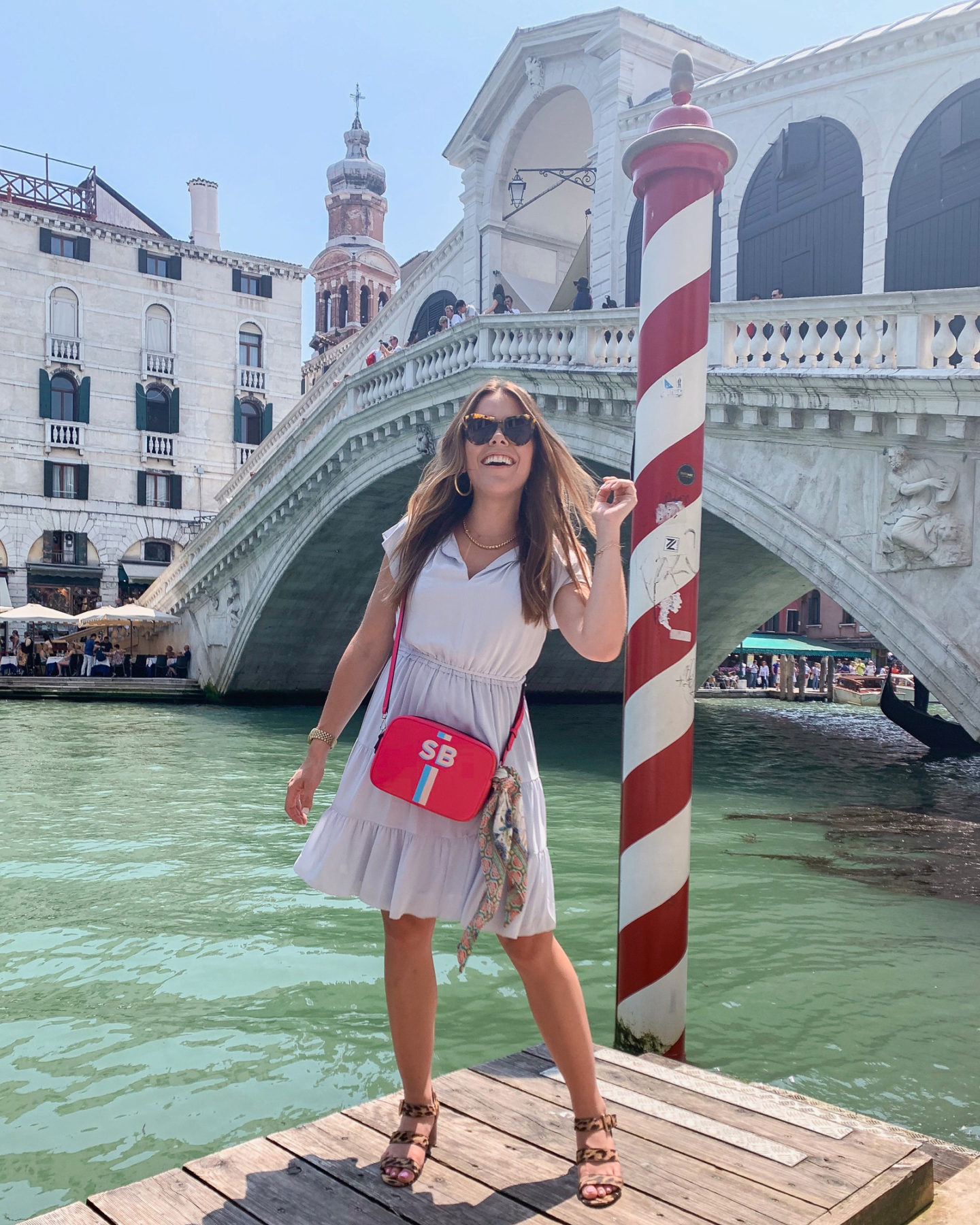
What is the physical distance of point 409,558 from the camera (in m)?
1.62

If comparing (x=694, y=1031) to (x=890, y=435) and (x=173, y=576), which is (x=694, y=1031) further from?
(x=173, y=576)

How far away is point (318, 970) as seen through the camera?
3250 millimetres

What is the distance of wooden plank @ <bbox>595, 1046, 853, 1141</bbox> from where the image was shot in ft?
5.29

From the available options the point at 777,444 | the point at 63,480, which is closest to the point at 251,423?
the point at 63,480

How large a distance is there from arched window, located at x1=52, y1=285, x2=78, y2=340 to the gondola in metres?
15.9

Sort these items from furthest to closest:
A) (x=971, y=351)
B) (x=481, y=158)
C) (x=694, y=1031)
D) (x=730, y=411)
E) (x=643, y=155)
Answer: (x=481, y=158)
(x=730, y=411)
(x=971, y=351)
(x=694, y=1031)
(x=643, y=155)

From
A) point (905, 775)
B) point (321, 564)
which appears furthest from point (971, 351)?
point (321, 564)

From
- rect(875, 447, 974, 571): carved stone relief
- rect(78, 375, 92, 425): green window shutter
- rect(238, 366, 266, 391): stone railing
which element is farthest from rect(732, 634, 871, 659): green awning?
rect(875, 447, 974, 571): carved stone relief

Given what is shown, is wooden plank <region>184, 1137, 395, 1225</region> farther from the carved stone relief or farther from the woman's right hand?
the carved stone relief

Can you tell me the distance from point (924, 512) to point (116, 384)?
1775 centimetres

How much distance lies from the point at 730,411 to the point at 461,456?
5.84m

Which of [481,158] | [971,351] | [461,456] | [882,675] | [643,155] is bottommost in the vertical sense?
[882,675]

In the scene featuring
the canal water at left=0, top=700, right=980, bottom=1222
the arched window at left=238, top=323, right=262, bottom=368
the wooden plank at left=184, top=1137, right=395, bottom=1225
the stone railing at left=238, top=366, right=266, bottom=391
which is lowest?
the canal water at left=0, top=700, right=980, bottom=1222

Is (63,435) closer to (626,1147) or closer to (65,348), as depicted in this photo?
(65,348)
